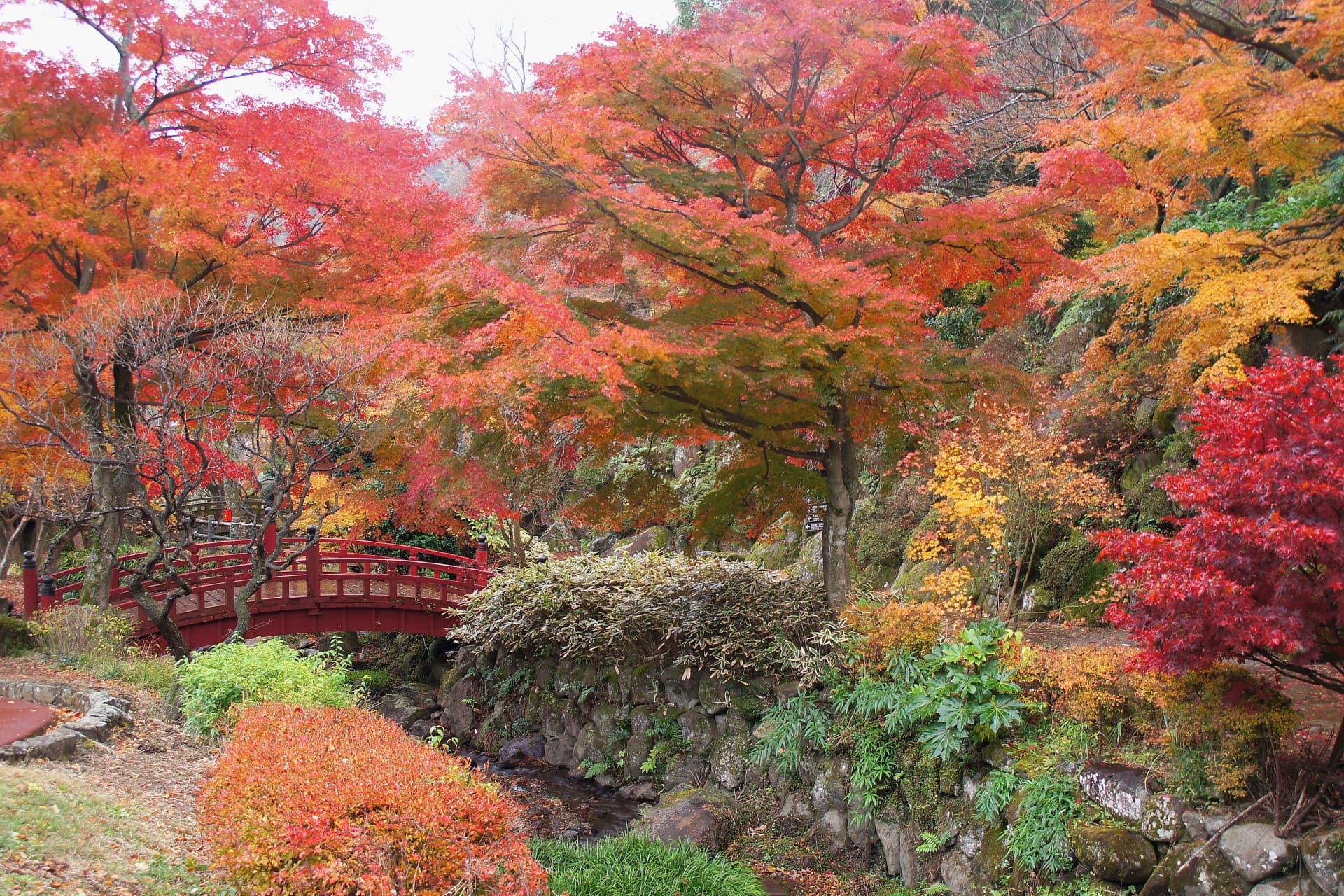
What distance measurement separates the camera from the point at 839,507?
10.5m

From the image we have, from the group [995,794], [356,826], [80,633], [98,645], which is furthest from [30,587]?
[995,794]

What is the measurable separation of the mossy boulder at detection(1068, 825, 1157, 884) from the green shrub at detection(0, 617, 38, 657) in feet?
36.6

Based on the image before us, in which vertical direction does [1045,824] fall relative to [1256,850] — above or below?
below

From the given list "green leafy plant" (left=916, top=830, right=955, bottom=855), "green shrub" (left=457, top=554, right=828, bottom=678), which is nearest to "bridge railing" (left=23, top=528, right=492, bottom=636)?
"green shrub" (left=457, top=554, right=828, bottom=678)

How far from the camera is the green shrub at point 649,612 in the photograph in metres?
10.6

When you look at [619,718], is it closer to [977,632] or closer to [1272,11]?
[977,632]

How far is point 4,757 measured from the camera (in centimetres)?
600

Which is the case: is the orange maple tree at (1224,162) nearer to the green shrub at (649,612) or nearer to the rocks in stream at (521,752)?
the green shrub at (649,612)

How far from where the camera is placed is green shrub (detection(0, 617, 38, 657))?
10281 mm

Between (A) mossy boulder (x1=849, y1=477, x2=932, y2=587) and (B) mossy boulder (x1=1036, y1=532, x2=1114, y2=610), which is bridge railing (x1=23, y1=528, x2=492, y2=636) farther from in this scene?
(B) mossy boulder (x1=1036, y1=532, x2=1114, y2=610)

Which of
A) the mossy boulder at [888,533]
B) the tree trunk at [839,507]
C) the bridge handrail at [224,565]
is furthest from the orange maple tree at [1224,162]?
the bridge handrail at [224,565]

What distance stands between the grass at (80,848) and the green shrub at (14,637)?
600cm

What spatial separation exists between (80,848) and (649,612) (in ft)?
25.3

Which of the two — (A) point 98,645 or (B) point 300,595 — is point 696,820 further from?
(B) point 300,595
